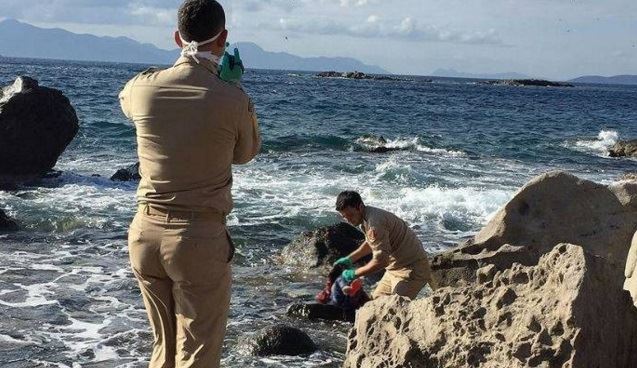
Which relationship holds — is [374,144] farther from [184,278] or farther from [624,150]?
[184,278]

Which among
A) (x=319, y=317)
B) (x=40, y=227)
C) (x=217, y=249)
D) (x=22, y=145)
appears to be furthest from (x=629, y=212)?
(x=22, y=145)

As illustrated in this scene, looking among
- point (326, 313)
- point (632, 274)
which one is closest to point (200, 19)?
point (632, 274)

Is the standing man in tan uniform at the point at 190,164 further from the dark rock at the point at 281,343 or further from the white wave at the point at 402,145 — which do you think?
the white wave at the point at 402,145

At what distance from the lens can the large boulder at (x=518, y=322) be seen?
404 centimetres

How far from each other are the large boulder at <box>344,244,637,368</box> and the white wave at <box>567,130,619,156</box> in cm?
2537

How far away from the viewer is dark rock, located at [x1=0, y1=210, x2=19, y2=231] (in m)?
11.9

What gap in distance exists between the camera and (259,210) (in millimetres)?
14312

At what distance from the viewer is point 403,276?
7395mm

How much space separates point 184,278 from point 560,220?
5.04 meters

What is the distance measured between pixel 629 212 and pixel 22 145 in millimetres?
11927

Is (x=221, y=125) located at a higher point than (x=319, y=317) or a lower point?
higher

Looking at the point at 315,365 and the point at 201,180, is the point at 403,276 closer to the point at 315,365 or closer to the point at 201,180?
the point at 315,365

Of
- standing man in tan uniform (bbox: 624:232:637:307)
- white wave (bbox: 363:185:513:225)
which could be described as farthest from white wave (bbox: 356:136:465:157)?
standing man in tan uniform (bbox: 624:232:637:307)

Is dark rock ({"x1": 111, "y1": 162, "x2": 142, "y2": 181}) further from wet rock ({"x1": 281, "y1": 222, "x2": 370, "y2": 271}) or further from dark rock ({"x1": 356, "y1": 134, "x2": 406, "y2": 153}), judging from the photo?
dark rock ({"x1": 356, "y1": 134, "x2": 406, "y2": 153})
